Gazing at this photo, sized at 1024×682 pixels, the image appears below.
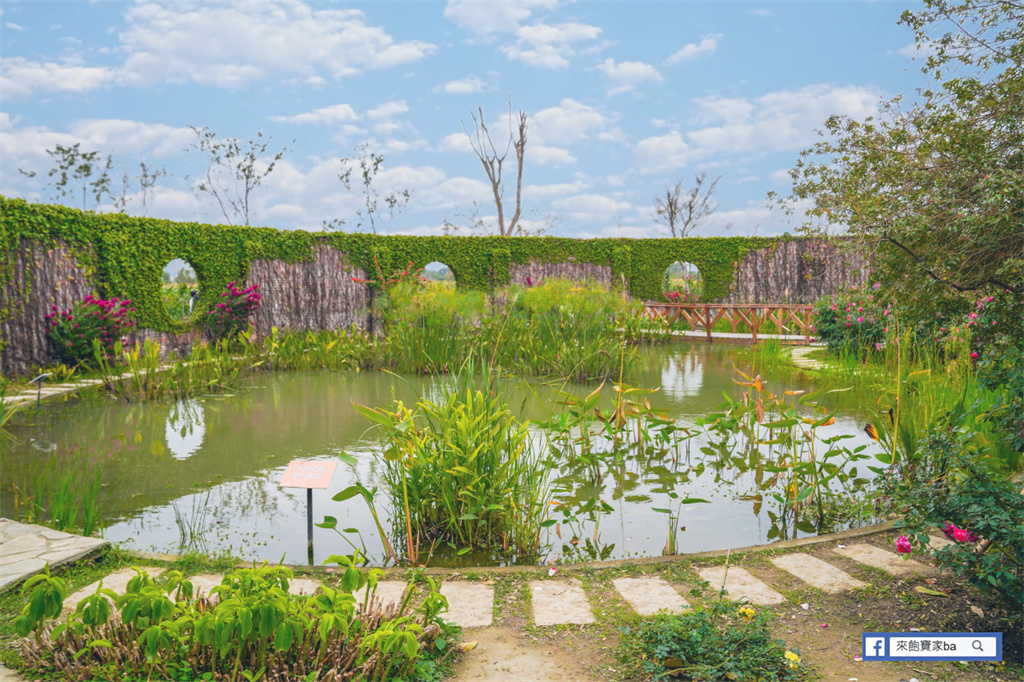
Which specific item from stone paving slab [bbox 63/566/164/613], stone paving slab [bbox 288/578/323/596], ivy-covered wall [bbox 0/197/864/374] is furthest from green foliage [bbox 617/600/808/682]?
ivy-covered wall [bbox 0/197/864/374]

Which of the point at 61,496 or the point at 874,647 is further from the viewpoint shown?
the point at 61,496

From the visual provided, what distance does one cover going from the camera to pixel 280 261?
11773 millimetres

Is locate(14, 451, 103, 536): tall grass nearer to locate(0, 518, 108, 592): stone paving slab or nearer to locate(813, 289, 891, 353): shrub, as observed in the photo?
locate(0, 518, 108, 592): stone paving slab

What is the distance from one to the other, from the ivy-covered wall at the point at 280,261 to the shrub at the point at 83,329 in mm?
213

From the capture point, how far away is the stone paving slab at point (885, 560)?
263 centimetres

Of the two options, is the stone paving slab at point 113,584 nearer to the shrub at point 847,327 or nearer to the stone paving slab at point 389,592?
the stone paving slab at point 389,592

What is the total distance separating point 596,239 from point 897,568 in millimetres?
13574

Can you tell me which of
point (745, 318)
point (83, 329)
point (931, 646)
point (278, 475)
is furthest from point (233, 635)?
point (745, 318)

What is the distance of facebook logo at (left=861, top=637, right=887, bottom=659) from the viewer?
2.02 m

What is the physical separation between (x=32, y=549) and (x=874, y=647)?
10.3ft

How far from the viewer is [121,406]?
21.1 ft

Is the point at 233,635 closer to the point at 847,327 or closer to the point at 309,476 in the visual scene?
the point at 309,476

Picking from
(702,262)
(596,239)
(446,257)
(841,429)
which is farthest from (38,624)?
(702,262)

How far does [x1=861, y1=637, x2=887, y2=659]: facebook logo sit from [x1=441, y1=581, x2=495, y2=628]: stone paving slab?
45.2 inches
